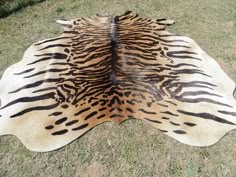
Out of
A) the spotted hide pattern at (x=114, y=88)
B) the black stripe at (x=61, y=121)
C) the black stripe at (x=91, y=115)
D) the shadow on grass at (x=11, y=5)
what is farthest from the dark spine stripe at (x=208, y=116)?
the shadow on grass at (x=11, y=5)

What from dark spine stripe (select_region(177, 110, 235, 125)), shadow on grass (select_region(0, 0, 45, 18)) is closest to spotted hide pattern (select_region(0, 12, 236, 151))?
dark spine stripe (select_region(177, 110, 235, 125))

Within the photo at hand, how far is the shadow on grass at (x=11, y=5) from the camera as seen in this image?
4.85 meters

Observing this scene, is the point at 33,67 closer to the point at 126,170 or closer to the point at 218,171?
the point at 126,170

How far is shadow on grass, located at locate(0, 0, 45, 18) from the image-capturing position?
4.85 meters

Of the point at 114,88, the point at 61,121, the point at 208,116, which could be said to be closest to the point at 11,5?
the point at 114,88

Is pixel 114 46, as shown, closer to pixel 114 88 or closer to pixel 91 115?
pixel 114 88

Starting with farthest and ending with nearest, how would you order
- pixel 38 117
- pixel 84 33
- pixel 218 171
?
1. pixel 84 33
2. pixel 38 117
3. pixel 218 171

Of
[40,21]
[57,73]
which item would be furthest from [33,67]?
[40,21]

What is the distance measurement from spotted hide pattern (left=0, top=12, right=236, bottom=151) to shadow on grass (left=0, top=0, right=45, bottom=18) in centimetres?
102

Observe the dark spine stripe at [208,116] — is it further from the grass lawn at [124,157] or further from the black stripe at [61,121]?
the black stripe at [61,121]

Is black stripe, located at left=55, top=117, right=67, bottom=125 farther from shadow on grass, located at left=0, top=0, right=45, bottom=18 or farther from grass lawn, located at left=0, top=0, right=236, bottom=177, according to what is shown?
shadow on grass, located at left=0, top=0, right=45, bottom=18

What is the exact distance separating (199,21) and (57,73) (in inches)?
81.9

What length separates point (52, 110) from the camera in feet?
10.5

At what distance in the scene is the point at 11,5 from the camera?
16.3 ft
